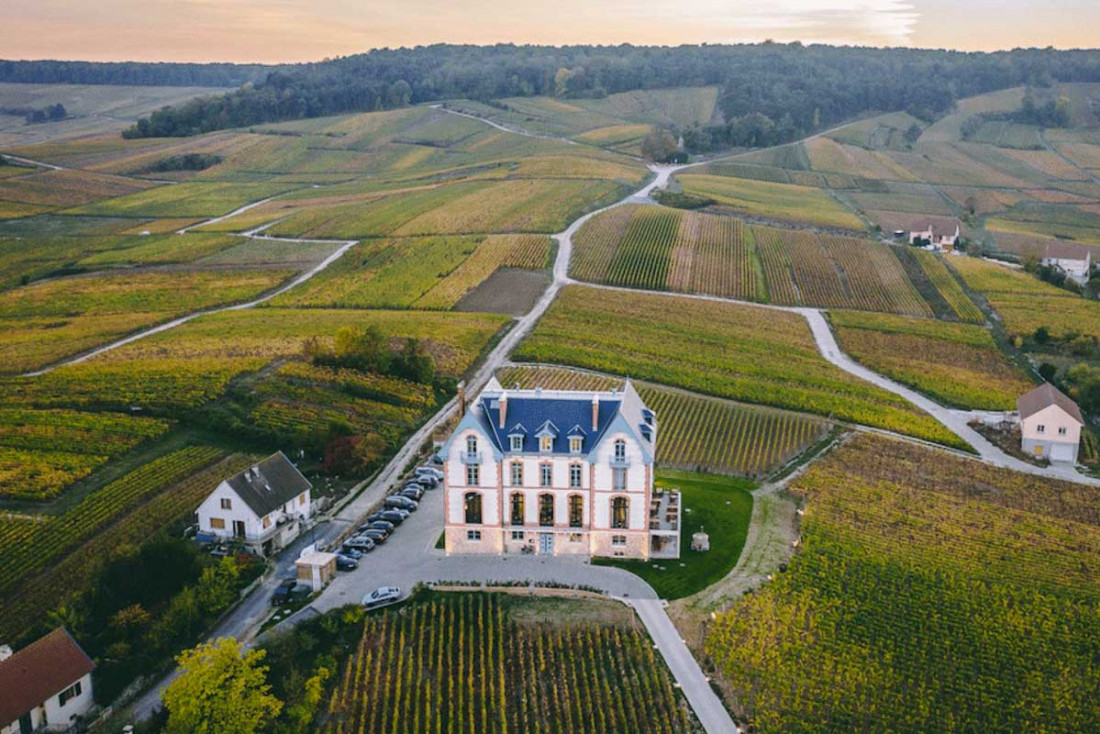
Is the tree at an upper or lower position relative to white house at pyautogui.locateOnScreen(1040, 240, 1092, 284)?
lower

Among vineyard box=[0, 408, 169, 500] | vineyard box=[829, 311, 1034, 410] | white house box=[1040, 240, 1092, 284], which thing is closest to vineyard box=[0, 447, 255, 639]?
vineyard box=[0, 408, 169, 500]

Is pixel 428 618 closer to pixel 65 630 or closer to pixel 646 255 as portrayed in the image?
pixel 65 630

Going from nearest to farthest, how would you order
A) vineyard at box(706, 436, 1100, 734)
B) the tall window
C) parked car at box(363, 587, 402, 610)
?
vineyard at box(706, 436, 1100, 734), parked car at box(363, 587, 402, 610), the tall window

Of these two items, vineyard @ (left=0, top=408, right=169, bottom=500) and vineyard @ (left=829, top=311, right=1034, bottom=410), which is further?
vineyard @ (left=829, top=311, right=1034, bottom=410)

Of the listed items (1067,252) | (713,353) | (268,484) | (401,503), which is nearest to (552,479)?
(401,503)

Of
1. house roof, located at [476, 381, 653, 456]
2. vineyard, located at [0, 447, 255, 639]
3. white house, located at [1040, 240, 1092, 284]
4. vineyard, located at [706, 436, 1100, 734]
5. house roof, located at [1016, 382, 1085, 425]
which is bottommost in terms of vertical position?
vineyard, located at [706, 436, 1100, 734]

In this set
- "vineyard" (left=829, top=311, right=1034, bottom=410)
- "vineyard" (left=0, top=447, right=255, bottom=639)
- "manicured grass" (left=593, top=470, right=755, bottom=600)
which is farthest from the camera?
"vineyard" (left=829, top=311, right=1034, bottom=410)

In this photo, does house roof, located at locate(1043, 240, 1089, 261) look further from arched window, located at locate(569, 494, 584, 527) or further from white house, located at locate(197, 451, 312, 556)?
white house, located at locate(197, 451, 312, 556)
